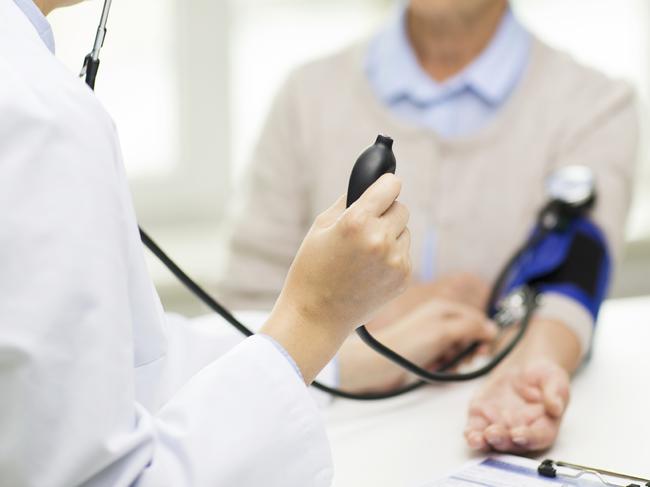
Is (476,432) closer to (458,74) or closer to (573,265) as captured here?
(573,265)

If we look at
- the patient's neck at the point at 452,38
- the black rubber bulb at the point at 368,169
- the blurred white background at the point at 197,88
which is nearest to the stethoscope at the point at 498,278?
the black rubber bulb at the point at 368,169

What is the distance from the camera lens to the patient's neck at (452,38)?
1.56m


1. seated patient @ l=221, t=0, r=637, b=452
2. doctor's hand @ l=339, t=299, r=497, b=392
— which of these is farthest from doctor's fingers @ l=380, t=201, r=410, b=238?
seated patient @ l=221, t=0, r=637, b=452

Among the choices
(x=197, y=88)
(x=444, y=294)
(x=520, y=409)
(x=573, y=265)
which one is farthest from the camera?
(x=197, y=88)

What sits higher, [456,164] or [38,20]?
[38,20]

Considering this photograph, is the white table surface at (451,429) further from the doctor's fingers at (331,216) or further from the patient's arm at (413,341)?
the doctor's fingers at (331,216)

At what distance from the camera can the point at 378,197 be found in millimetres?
712

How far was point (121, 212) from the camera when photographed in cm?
63

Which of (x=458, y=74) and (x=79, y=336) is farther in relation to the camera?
(x=458, y=74)

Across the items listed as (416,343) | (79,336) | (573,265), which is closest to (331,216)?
(79,336)

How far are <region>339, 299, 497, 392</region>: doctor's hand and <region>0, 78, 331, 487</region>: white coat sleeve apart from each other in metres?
0.50

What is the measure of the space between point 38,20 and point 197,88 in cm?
157

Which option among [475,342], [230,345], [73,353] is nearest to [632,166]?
[475,342]

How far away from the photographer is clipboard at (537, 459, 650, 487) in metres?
0.84
